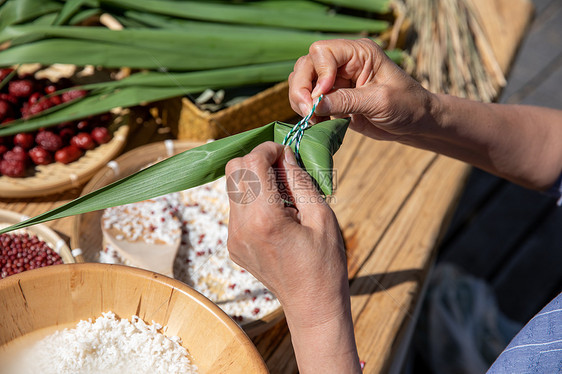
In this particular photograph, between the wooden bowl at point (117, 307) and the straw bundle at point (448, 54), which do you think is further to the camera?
the straw bundle at point (448, 54)

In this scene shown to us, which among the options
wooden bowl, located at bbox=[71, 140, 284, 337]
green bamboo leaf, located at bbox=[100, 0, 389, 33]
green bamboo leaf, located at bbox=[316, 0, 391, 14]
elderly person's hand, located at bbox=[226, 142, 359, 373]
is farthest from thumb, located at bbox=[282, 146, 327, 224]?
green bamboo leaf, located at bbox=[316, 0, 391, 14]

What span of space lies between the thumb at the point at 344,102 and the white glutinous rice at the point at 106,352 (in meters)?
0.48

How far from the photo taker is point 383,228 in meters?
1.30

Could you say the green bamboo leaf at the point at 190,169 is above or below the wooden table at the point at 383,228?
above

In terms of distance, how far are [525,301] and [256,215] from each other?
5.98 ft

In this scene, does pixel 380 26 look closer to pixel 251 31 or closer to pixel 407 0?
pixel 407 0

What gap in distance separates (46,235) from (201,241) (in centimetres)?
34

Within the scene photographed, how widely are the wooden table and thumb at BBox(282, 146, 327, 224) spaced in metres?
0.44

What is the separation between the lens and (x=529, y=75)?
291 centimetres

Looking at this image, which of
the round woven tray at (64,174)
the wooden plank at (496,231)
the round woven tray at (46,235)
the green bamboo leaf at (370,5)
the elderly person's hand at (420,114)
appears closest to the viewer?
the elderly person's hand at (420,114)

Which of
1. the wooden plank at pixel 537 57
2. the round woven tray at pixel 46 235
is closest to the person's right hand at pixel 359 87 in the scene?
the round woven tray at pixel 46 235

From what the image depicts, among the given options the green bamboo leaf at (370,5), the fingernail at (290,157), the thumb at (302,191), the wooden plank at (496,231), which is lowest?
the wooden plank at (496,231)

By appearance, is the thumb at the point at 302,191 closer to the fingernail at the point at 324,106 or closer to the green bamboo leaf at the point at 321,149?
the green bamboo leaf at the point at 321,149

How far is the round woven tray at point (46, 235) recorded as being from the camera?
102 cm
